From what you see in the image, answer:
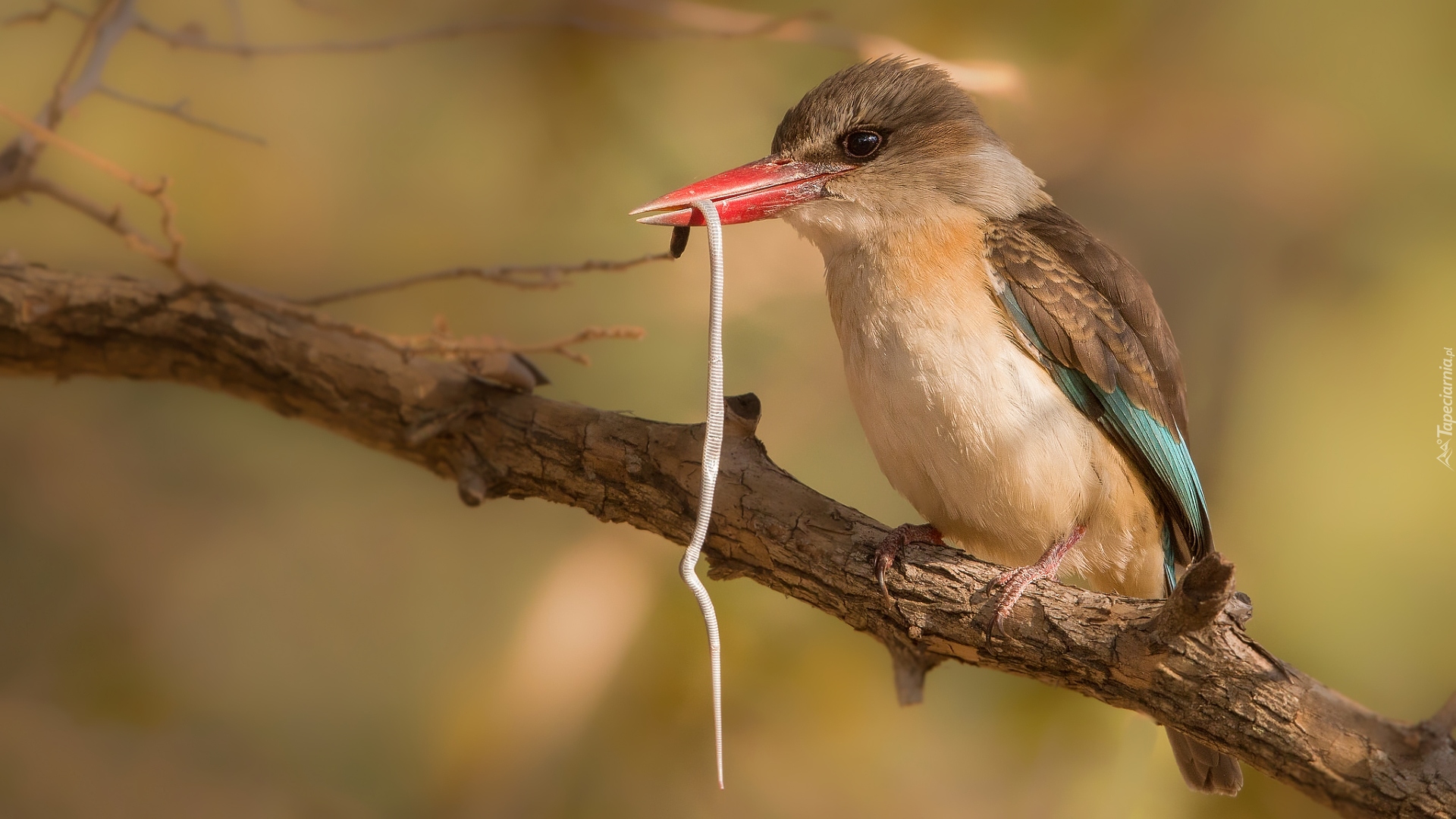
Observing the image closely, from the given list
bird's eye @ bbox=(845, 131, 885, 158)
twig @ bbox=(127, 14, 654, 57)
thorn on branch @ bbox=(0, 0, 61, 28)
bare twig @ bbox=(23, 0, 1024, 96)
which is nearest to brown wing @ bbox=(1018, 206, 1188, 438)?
bird's eye @ bbox=(845, 131, 885, 158)

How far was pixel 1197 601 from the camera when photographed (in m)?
0.95

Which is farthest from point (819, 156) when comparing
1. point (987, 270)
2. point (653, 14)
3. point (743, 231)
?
point (653, 14)

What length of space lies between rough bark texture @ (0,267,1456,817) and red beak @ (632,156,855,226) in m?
0.24

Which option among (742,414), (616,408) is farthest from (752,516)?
(616,408)

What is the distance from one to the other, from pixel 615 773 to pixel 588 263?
1.03 metres

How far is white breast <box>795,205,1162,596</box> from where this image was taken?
4.11 ft

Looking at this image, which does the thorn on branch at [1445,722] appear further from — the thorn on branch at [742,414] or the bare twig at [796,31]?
the bare twig at [796,31]

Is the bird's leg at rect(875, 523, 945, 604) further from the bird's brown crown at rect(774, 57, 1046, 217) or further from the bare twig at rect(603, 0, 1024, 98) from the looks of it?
the bare twig at rect(603, 0, 1024, 98)

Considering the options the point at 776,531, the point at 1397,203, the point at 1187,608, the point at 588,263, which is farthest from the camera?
the point at 1397,203

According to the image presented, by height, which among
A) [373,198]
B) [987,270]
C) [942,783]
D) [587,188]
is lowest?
[942,783]

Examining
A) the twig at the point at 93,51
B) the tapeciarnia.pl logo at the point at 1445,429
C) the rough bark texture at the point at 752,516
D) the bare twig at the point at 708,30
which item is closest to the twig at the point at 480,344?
the rough bark texture at the point at 752,516

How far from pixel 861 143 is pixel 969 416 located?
0.42m

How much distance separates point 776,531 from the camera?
4.24 ft

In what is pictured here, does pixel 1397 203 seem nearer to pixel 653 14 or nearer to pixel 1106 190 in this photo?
pixel 1106 190
